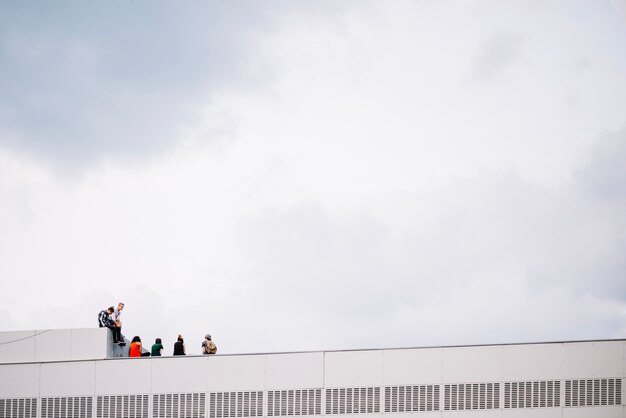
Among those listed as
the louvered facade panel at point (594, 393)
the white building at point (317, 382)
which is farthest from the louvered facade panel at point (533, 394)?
the louvered facade panel at point (594, 393)

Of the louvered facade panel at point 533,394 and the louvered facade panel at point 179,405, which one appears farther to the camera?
the louvered facade panel at point 179,405

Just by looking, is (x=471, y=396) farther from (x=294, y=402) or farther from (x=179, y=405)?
(x=179, y=405)

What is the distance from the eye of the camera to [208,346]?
149 feet

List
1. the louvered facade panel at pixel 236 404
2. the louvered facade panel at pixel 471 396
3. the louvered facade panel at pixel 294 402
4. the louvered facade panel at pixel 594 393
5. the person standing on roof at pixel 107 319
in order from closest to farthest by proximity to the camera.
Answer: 1. the louvered facade panel at pixel 594 393
2. the louvered facade panel at pixel 471 396
3. the louvered facade panel at pixel 294 402
4. the louvered facade panel at pixel 236 404
5. the person standing on roof at pixel 107 319

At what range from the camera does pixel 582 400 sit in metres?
43.5

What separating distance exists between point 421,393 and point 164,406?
11.2 m

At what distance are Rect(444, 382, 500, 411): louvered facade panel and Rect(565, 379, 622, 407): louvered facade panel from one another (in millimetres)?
3110

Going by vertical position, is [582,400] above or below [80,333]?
below

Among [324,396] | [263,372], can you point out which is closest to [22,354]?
[263,372]

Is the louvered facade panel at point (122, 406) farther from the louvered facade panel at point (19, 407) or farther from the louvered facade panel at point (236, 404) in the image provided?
the louvered facade panel at point (236, 404)

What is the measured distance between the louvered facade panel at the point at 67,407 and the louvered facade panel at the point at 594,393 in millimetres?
20738

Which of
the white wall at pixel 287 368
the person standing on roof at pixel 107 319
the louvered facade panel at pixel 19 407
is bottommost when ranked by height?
the louvered facade panel at pixel 19 407

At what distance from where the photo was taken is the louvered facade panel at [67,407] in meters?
44.3

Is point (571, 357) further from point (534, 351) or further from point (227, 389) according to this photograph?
point (227, 389)
